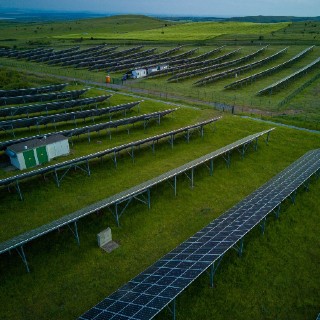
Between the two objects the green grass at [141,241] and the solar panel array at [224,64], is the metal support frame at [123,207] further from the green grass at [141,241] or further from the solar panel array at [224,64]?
the solar panel array at [224,64]

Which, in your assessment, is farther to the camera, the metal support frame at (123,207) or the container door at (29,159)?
the container door at (29,159)

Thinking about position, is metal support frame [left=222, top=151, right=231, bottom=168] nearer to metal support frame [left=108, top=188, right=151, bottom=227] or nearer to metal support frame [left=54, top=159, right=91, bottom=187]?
metal support frame [left=108, top=188, right=151, bottom=227]

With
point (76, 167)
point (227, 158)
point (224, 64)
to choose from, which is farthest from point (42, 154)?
point (224, 64)

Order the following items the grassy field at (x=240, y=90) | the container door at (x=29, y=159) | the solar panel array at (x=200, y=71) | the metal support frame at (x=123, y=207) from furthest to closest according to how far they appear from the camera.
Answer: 1. the solar panel array at (x=200, y=71)
2. the grassy field at (x=240, y=90)
3. the container door at (x=29, y=159)
4. the metal support frame at (x=123, y=207)

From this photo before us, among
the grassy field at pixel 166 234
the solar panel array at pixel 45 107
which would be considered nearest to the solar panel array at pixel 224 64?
the solar panel array at pixel 45 107

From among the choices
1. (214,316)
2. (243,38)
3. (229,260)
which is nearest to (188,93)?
(229,260)

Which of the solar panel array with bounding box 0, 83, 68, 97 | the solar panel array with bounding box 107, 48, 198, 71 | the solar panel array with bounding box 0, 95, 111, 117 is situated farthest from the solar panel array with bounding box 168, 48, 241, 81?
the solar panel array with bounding box 0, 83, 68, 97
